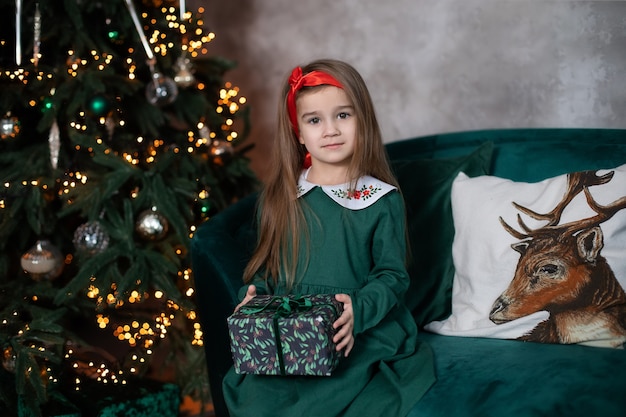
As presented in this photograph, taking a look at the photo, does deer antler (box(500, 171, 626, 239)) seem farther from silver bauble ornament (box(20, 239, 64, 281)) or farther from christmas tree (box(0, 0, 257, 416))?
silver bauble ornament (box(20, 239, 64, 281))

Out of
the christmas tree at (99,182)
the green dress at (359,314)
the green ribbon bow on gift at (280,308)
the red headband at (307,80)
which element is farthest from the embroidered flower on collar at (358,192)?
the christmas tree at (99,182)

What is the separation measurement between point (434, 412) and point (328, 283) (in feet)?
1.38

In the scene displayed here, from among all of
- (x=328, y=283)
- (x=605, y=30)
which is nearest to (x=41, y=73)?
(x=328, y=283)

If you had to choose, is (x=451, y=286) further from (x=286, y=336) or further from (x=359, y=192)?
(x=286, y=336)

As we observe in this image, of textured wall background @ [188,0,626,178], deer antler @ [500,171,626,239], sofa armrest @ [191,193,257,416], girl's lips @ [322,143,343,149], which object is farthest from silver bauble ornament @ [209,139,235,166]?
deer antler @ [500,171,626,239]

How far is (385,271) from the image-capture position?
1723 mm

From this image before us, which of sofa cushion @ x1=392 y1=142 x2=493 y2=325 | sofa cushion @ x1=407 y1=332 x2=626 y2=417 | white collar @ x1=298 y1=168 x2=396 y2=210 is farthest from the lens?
sofa cushion @ x1=392 y1=142 x2=493 y2=325

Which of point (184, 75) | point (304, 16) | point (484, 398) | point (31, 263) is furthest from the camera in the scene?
point (304, 16)

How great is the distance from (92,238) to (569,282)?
141 cm

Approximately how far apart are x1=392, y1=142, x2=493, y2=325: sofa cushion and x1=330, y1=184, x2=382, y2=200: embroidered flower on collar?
299 mm

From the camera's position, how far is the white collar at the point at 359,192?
1.79 m

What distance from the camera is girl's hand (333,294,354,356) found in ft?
4.99

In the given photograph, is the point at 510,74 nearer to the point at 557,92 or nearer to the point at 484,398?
the point at 557,92

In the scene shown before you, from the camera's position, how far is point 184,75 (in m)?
2.39
